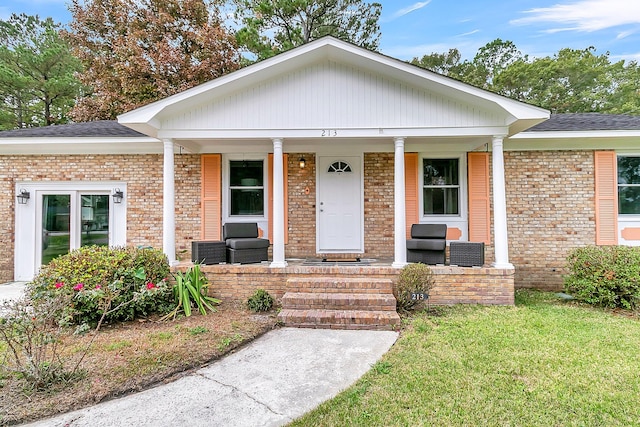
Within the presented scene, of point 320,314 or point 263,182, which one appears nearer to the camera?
point 320,314

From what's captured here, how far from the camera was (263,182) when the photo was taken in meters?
7.46

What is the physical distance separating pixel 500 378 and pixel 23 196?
30.5 ft

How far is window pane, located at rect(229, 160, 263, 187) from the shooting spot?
751 cm

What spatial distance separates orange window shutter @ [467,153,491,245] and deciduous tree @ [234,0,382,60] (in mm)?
10870

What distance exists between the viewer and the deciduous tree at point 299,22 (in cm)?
1453

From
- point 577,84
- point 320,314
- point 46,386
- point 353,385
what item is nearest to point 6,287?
point 46,386

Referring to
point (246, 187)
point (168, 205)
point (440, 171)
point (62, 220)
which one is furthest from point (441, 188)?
point (62, 220)

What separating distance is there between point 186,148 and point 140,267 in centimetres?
301

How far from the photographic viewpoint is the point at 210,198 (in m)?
7.28

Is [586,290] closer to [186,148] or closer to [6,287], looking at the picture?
[186,148]

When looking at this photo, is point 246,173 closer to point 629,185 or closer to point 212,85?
point 212,85

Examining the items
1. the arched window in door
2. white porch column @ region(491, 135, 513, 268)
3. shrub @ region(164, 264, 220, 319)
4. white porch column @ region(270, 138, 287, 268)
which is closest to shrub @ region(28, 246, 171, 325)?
shrub @ region(164, 264, 220, 319)

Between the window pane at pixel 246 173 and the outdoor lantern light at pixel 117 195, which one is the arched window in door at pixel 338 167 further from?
the outdoor lantern light at pixel 117 195

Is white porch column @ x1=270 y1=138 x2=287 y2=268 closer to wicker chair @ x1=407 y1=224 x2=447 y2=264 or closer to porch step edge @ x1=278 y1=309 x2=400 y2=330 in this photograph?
porch step edge @ x1=278 y1=309 x2=400 y2=330
